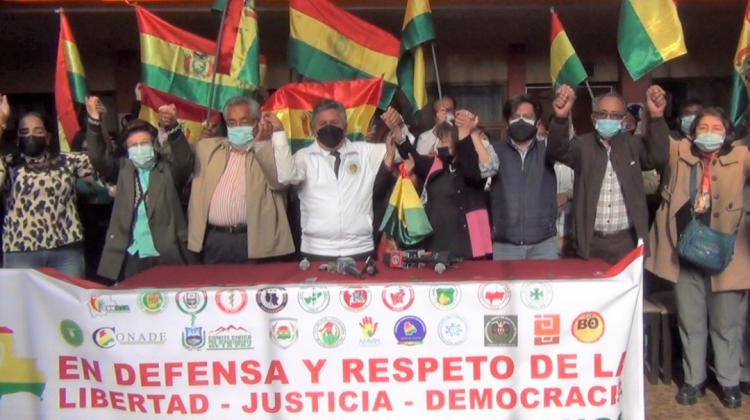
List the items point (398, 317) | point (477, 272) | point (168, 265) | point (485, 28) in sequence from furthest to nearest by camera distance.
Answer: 1. point (485, 28)
2. point (168, 265)
3. point (477, 272)
4. point (398, 317)

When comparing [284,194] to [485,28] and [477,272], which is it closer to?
[477,272]

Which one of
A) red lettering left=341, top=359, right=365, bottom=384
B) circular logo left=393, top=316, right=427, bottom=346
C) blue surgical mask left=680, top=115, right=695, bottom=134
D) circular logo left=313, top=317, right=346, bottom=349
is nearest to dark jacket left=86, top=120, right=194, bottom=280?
circular logo left=313, top=317, right=346, bottom=349

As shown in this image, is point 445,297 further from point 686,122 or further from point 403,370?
point 686,122

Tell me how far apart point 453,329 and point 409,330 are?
7.9 inches

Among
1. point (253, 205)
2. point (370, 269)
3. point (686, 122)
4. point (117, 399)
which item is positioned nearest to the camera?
point (117, 399)

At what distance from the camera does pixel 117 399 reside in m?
3.34

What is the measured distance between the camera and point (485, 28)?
8.39m

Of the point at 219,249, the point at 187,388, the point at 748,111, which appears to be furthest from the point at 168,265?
the point at 748,111

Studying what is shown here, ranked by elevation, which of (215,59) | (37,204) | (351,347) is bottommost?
(351,347)

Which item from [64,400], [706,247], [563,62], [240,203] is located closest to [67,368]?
[64,400]

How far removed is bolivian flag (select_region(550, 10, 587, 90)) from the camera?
16.8ft

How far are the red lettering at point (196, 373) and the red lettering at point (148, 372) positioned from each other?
15 cm

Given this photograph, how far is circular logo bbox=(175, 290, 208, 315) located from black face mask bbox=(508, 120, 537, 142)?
2.12 metres

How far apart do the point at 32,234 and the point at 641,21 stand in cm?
419
